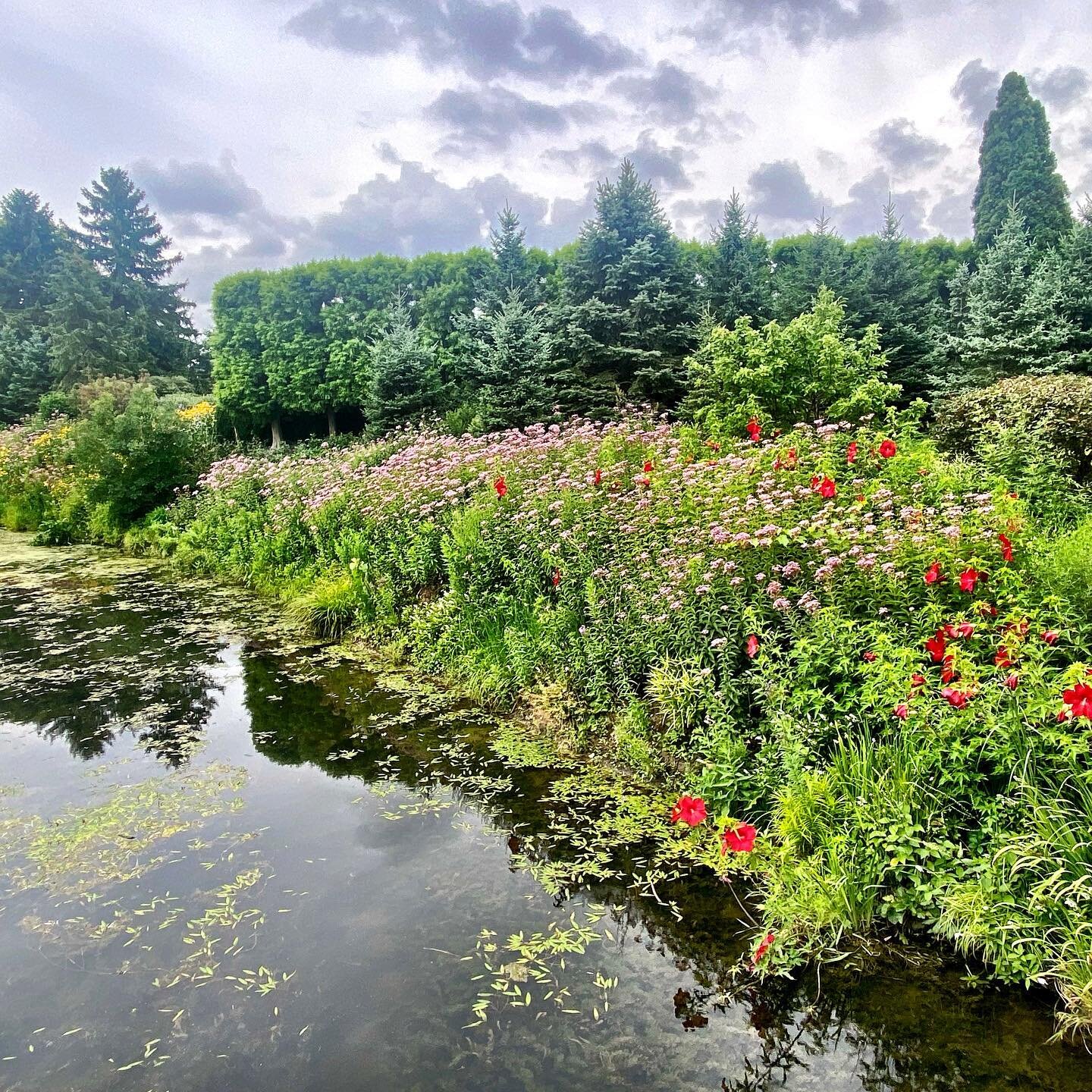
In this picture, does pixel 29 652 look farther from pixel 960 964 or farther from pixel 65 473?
pixel 65 473

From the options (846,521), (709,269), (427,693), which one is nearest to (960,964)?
(846,521)

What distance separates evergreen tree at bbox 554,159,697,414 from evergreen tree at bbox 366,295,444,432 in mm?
2955

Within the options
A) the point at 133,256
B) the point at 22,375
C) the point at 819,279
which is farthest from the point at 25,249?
the point at 819,279

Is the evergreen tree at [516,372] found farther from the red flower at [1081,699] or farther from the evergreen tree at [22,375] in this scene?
the evergreen tree at [22,375]

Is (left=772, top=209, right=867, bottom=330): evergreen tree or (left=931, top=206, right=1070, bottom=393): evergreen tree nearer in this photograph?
(left=931, top=206, right=1070, bottom=393): evergreen tree

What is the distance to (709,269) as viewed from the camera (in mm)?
14422

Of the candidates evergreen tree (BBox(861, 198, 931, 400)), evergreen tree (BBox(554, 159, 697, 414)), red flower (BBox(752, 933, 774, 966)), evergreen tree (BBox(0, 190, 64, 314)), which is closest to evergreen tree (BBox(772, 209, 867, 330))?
evergreen tree (BBox(861, 198, 931, 400))

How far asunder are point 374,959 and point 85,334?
28246 mm

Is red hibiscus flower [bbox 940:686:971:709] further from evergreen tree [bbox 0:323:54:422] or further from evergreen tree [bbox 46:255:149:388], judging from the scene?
evergreen tree [bbox 0:323:54:422]

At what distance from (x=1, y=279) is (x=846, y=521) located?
3826cm

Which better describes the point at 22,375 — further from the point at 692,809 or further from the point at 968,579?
the point at 968,579

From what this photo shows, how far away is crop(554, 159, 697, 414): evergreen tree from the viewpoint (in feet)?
37.6

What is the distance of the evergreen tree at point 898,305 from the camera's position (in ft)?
44.1

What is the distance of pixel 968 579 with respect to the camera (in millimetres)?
3055
